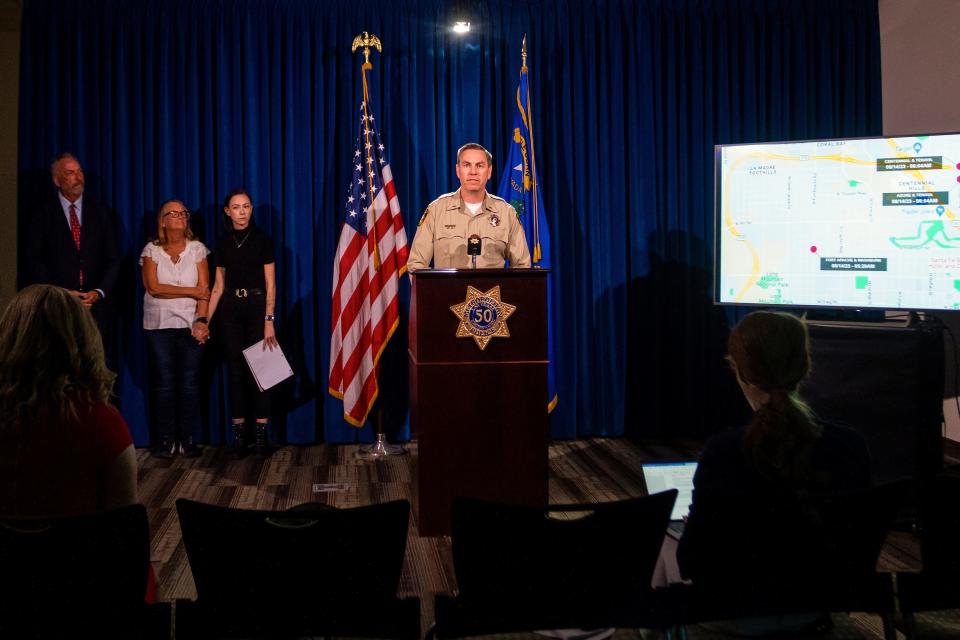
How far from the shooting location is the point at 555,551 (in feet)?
5.69

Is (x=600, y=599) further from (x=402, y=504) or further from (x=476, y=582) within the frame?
(x=402, y=504)

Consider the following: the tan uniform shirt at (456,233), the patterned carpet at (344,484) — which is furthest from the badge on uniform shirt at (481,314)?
the tan uniform shirt at (456,233)

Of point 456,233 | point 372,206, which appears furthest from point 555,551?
point 372,206

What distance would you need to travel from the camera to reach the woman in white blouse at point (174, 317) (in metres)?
5.74

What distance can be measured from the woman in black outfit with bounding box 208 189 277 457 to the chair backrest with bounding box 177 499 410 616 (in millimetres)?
4095

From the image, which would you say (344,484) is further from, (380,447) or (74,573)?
(74,573)

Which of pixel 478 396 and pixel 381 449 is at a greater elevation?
pixel 478 396

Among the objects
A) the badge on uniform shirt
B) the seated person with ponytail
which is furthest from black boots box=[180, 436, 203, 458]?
the seated person with ponytail

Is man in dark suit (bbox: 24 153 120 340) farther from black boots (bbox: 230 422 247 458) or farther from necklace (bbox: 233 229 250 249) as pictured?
black boots (bbox: 230 422 247 458)

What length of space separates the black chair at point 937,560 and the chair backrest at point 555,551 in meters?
0.56

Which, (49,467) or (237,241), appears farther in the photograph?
(237,241)

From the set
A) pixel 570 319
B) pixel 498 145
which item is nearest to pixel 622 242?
pixel 570 319

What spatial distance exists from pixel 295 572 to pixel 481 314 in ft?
7.31

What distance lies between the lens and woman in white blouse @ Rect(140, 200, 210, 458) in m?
5.74
